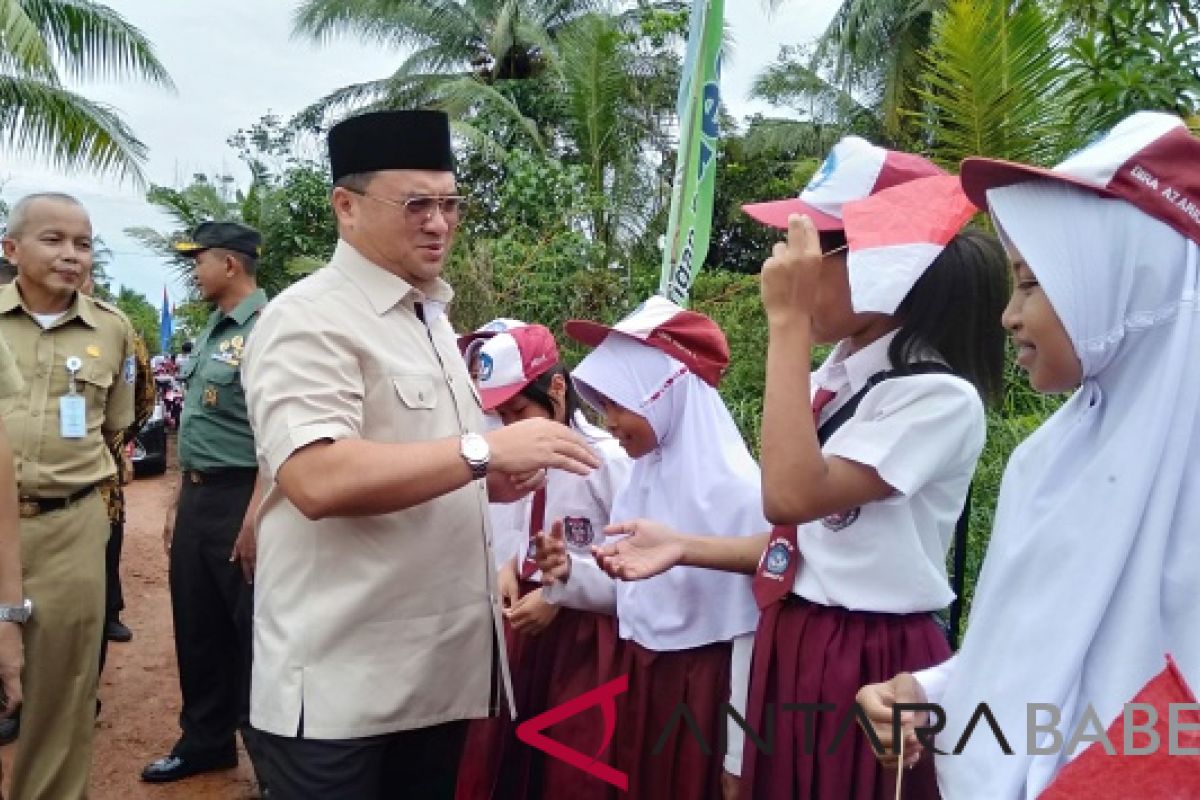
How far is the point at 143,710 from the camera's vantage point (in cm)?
500

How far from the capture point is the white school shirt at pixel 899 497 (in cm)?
182

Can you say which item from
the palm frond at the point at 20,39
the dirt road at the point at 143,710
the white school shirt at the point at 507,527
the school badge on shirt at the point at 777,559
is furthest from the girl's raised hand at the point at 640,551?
the palm frond at the point at 20,39

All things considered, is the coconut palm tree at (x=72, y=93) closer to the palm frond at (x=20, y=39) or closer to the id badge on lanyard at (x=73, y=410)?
the palm frond at (x=20, y=39)

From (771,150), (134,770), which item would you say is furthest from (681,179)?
(771,150)

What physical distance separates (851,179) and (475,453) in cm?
90

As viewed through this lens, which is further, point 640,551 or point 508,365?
point 508,365

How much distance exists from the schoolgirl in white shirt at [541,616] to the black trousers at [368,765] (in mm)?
339

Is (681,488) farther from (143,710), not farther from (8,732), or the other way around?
(143,710)

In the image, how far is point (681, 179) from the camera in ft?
14.9

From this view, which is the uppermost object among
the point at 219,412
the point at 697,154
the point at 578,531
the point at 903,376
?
the point at 697,154

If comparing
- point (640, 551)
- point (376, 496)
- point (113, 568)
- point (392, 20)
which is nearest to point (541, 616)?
point (640, 551)

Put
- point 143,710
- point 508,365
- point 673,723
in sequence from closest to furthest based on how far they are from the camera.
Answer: point 673,723, point 508,365, point 143,710

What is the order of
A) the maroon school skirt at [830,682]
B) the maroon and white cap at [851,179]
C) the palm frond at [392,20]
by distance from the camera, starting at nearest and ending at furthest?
the maroon school skirt at [830,682], the maroon and white cap at [851,179], the palm frond at [392,20]

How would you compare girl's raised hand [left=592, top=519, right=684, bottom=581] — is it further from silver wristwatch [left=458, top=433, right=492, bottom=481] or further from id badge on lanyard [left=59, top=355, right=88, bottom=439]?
id badge on lanyard [left=59, top=355, right=88, bottom=439]
